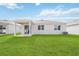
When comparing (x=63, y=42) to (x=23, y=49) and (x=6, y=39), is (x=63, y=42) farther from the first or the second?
(x=6, y=39)

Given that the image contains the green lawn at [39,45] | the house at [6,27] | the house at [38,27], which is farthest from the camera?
the house at [38,27]

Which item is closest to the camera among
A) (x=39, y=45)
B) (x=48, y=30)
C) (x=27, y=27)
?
(x=39, y=45)

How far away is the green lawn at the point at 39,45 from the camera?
371 cm

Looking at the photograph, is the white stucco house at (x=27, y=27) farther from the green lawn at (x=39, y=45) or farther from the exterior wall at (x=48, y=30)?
the green lawn at (x=39, y=45)

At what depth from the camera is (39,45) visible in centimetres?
408

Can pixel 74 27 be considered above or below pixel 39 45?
above

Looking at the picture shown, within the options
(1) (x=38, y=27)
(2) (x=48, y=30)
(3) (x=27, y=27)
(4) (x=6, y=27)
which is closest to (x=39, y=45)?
(4) (x=6, y=27)

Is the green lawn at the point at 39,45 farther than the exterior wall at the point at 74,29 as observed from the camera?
No

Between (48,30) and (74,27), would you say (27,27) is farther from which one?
(74,27)

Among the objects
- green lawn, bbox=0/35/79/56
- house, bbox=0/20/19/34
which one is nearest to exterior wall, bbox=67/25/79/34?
green lawn, bbox=0/35/79/56

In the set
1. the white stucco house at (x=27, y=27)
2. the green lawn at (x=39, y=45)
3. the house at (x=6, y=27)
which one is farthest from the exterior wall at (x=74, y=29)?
the house at (x=6, y=27)

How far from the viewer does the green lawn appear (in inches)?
146

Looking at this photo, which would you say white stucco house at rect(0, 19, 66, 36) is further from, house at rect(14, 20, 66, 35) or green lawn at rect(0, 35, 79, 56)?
green lawn at rect(0, 35, 79, 56)

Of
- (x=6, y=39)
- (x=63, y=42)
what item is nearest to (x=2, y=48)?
(x=6, y=39)
